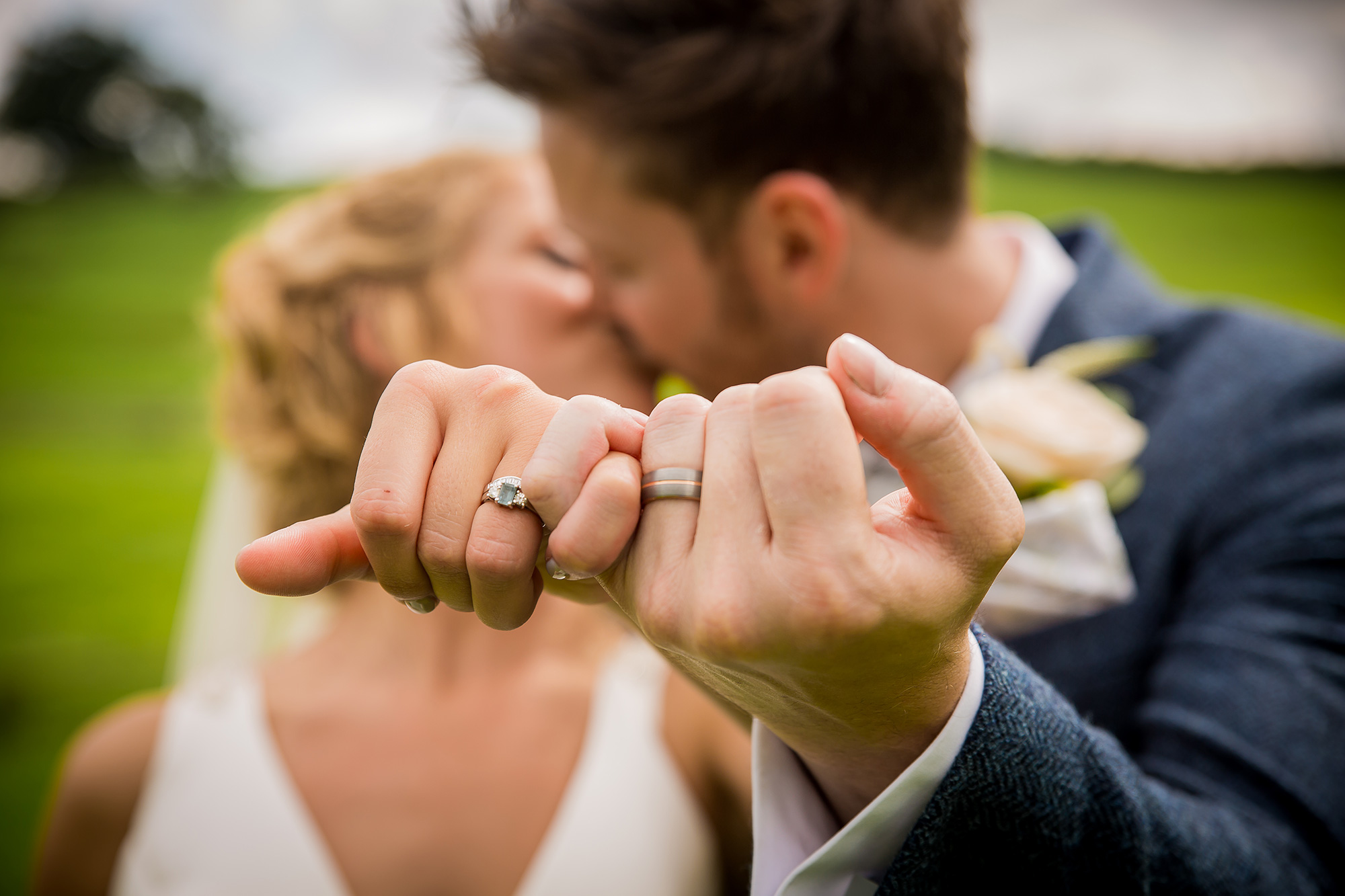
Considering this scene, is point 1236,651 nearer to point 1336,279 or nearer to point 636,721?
point 636,721

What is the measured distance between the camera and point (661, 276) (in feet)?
6.84

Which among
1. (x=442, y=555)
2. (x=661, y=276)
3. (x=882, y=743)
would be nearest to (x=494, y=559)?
(x=442, y=555)

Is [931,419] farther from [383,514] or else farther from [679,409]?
[383,514]

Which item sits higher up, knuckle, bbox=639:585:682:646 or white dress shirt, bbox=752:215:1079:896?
knuckle, bbox=639:585:682:646

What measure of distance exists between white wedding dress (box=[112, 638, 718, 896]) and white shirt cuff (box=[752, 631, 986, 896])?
3.70 feet

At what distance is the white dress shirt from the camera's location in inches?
31.4

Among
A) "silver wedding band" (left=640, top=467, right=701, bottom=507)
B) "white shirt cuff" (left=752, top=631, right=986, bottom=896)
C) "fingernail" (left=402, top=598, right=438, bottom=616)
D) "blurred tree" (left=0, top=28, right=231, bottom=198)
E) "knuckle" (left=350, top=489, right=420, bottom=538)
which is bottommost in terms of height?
"blurred tree" (left=0, top=28, right=231, bottom=198)

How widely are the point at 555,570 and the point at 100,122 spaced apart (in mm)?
8884

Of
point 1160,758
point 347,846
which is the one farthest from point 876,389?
point 347,846

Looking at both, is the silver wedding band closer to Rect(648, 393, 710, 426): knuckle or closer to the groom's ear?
Rect(648, 393, 710, 426): knuckle

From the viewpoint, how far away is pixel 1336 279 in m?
6.27

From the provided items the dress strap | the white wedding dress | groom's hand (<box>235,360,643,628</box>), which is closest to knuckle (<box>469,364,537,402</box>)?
groom's hand (<box>235,360,643,628</box>)

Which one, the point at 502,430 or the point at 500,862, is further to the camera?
the point at 500,862

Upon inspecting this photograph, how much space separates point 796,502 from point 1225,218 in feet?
24.3
